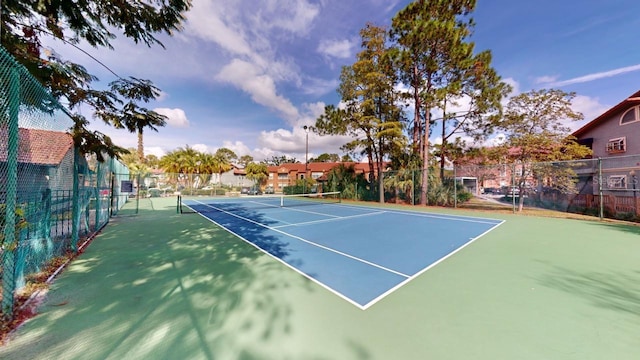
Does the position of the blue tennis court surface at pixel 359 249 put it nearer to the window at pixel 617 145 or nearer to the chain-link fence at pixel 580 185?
the chain-link fence at pixel 580 185

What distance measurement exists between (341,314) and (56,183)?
6.54 meters

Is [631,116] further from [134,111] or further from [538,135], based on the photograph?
[134,111]

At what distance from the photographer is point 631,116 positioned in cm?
1480

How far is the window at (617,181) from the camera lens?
12.3 m

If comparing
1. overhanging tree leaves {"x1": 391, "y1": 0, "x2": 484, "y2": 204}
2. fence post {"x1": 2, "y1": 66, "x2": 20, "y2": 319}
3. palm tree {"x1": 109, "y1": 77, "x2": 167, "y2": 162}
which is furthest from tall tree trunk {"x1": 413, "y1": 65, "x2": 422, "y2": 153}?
fence post {"x1": 2, "y1": 66, "x2": 20, "y2": 319}

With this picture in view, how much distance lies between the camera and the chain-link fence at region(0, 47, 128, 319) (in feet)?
9.74

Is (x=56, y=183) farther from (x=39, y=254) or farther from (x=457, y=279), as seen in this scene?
(x=457, y=279)

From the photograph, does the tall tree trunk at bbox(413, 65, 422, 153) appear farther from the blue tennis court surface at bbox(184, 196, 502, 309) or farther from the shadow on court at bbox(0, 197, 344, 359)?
the shadow on court at bbox(0, 197, 344, 359)

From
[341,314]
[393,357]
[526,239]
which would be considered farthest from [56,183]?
[526,239]

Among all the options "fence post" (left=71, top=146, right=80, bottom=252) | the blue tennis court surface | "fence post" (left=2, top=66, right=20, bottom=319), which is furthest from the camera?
"fence post" (left=71, top=146, right=80, bottom=252)

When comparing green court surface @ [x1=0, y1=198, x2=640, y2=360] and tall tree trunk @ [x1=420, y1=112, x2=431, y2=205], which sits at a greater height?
tall tree trunk @ [x1=420, y1=112, x2=431, y2=205]

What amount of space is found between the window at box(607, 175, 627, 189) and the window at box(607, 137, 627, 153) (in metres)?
4.90

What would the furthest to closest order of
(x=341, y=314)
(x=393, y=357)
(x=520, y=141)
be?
(x=520, y=141) < (x=341, y=314) < (x=393, y=357)

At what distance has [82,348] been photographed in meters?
2.42
